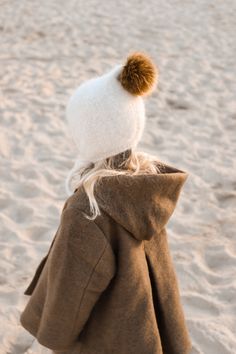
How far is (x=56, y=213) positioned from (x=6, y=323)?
3.15 feet

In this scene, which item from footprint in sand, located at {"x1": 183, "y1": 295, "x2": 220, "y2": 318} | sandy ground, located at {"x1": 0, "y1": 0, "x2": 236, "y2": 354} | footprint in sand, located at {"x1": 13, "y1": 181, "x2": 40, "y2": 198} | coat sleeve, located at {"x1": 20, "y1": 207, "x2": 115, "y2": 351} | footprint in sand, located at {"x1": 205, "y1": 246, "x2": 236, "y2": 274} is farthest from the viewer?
footprint in sand, located at {"x1": 13, "y1": 181, "x2": 40, "y2": 198}

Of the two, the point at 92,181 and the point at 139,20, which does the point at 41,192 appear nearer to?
the point at 92,181

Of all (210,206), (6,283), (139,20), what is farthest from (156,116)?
(139,20)

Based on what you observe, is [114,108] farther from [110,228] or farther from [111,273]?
[111,273]

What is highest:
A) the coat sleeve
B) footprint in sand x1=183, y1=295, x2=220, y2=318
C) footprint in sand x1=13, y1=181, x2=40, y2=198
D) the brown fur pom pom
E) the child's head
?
the brown fur pom pom

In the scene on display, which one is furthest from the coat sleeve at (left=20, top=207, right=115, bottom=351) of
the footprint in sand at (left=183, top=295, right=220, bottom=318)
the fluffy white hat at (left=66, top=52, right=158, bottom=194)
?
the footprint in sand at (left=183, top=295, right=220, bottom=318)

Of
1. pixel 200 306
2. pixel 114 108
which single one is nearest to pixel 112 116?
pixel 114 108

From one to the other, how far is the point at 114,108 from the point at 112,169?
18 centimetres

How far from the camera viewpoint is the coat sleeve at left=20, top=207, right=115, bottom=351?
5.08ft

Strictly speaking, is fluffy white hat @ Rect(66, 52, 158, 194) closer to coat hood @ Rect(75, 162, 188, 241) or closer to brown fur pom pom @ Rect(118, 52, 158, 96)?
brown fur pom pom @ Rect(118, 52, 158, 96)

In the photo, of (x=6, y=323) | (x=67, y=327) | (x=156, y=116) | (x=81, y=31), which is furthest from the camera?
(x=81, y=31)

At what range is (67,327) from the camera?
1.67 metres

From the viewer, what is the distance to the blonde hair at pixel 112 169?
1552 millimetres

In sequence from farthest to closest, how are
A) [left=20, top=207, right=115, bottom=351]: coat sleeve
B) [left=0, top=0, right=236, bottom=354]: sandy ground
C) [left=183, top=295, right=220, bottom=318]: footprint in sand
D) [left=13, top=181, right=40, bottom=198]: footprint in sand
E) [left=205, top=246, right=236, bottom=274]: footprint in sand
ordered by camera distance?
[left=13, top=181, right=40, bottom=198]: footprint in sand
[left=205, top=246, right=236, bottom=274]: footprint in sand
[left=0, top=0, right=236, bottom=354]: sandy ground
[left=183, top=295, right=220, bottom=318]: footprint in sand
[left=20, top=207, right=115, bottom=351]: coat sleeve
